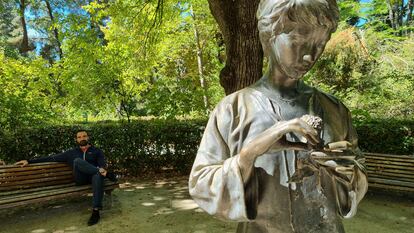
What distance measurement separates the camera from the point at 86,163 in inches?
248

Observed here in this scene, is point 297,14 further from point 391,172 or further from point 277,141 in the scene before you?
point 391,172

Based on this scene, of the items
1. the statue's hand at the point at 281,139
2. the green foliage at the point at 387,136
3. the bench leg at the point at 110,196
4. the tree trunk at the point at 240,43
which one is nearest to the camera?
the statue's hand at the point at 281,139

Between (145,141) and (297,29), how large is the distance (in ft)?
25.5

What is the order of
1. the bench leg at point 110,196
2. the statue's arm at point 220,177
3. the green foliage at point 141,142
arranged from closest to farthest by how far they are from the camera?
the statue's arm at point 220,177, the bench leg at point 110,196, the green foliage at point 141,142

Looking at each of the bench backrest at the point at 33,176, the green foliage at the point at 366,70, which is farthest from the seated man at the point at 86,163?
the green foliage at the point at 366,70

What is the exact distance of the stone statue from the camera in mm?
1061

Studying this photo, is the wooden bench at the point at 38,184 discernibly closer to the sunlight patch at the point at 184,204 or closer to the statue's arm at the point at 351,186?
the sunlight patch at the point at 184,204

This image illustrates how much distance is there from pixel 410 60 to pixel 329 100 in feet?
46.5

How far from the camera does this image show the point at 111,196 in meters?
7.03

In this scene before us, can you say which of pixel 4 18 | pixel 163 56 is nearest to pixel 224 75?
pixel 163 56

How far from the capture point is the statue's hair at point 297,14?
3.51 feet

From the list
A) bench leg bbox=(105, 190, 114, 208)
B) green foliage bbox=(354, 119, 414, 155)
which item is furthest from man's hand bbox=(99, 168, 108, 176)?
green foliage bbox=(354, 119, 414, 155)

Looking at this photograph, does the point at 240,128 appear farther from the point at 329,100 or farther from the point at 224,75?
the point at 224,75

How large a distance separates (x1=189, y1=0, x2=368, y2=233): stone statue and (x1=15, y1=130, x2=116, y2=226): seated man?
5.22 metres
